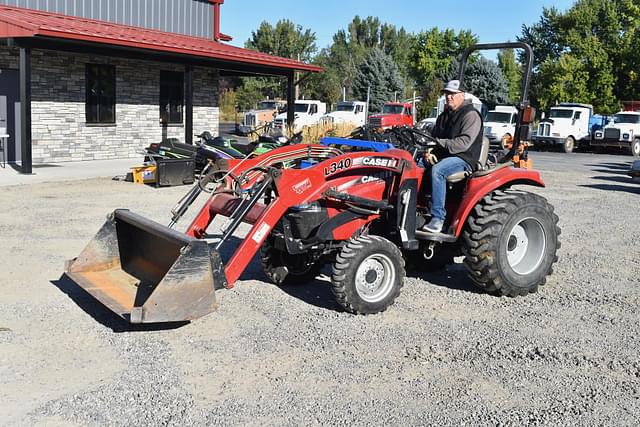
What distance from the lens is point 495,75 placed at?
4631 centimetres

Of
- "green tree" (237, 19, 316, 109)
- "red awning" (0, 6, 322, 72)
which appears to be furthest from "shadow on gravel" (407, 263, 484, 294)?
"green tree" (237, 19, 316, 109)

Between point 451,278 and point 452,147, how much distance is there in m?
1.80

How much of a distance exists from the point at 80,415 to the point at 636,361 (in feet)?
12.6

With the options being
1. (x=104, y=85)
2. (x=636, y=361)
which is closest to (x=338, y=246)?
(x=636, y=361)

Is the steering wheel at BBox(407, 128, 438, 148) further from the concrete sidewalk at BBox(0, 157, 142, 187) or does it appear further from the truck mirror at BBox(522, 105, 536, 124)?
the concrete sidewalk at BBox(0, 157, 142, 187)

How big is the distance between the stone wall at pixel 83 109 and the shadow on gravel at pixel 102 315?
11839 mm

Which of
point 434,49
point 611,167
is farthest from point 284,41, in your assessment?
point 611,167

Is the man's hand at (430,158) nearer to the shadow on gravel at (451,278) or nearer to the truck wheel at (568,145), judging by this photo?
the shadow on gravel at (451,278)

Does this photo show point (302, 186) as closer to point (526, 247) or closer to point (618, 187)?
point (526, 247)

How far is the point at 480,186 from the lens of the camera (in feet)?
22.0

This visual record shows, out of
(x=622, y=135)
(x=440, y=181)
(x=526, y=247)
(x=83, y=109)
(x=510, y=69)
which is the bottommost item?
(x=526, y=247)

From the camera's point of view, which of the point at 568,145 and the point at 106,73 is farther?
the point at 568,145

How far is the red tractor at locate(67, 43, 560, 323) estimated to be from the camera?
5.68 meters

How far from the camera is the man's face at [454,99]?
22.0 ft
